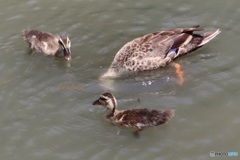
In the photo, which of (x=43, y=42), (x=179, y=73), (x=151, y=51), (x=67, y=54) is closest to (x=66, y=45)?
(x=67, y=54)

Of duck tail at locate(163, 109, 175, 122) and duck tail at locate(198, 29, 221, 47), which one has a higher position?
duck tail at locate(198, 29, 221, 47)

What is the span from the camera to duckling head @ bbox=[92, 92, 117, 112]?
7.04 meters

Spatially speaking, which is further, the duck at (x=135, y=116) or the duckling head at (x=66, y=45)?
the duckling head at (x=66, y=45)

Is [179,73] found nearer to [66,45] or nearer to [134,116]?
[134,116]

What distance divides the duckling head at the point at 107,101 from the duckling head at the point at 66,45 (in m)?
1.73

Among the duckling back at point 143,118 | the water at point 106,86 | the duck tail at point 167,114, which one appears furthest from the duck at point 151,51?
the duck tail at point 167,114

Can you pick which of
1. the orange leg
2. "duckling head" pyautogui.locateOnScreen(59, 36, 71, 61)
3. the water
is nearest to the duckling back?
the water

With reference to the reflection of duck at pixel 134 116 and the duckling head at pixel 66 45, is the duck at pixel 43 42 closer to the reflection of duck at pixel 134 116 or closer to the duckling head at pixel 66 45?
the duckling head at pixel 66 45

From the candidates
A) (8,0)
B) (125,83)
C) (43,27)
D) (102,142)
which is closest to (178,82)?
(125,83)

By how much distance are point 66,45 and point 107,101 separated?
74.3 inches

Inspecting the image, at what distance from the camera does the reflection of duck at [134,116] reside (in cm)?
681

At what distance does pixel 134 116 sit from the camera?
6906 mm

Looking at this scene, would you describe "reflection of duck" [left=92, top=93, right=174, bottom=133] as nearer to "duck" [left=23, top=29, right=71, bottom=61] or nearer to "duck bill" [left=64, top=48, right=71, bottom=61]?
"duck bill" [left=64, top=48, right=71, bottom=61]

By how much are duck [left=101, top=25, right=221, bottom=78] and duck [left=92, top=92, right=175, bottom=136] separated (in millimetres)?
1236
